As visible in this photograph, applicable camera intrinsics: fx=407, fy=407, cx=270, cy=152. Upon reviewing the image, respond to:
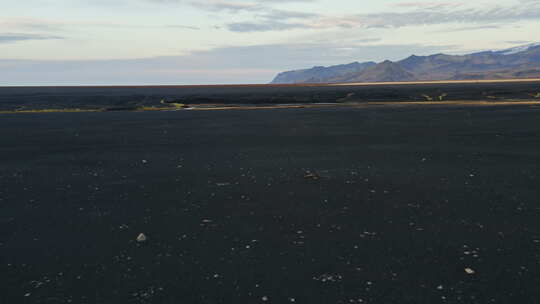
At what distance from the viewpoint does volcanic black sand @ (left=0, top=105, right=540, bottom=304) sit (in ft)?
18.9

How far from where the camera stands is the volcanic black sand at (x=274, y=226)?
5.75 meters

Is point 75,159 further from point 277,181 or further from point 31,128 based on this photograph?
point 31,128

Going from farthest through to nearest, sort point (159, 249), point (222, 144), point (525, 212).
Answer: point (222, 144), point (525, 212), point (159, 249)

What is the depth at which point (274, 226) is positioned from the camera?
813 cm

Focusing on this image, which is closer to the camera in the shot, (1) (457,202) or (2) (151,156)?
(1) (457,202)

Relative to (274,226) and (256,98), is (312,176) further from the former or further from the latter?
(256,98)

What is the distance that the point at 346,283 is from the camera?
19.0 feet

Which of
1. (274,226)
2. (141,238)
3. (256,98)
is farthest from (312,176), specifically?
(256,98)

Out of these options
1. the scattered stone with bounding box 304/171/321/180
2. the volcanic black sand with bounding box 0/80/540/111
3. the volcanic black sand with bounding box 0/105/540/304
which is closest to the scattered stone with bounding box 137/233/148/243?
the volcanic black sand with bounding box 0/105/540/304

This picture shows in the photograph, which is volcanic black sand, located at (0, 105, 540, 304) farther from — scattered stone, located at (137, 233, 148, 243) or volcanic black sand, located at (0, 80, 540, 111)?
volcanic black sand, located at (0, 80, 540, 111)

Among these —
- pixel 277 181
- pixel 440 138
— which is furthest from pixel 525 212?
pixel 440 138

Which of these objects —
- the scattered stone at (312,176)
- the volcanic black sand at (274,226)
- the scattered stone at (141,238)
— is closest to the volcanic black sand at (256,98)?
the volcanic black sand at (274,226)

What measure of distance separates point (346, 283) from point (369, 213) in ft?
10.5

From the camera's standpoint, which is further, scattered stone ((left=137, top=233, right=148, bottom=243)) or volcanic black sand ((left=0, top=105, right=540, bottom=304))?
scattered stone ((left=137, top=233, right=148, bottom=243))
